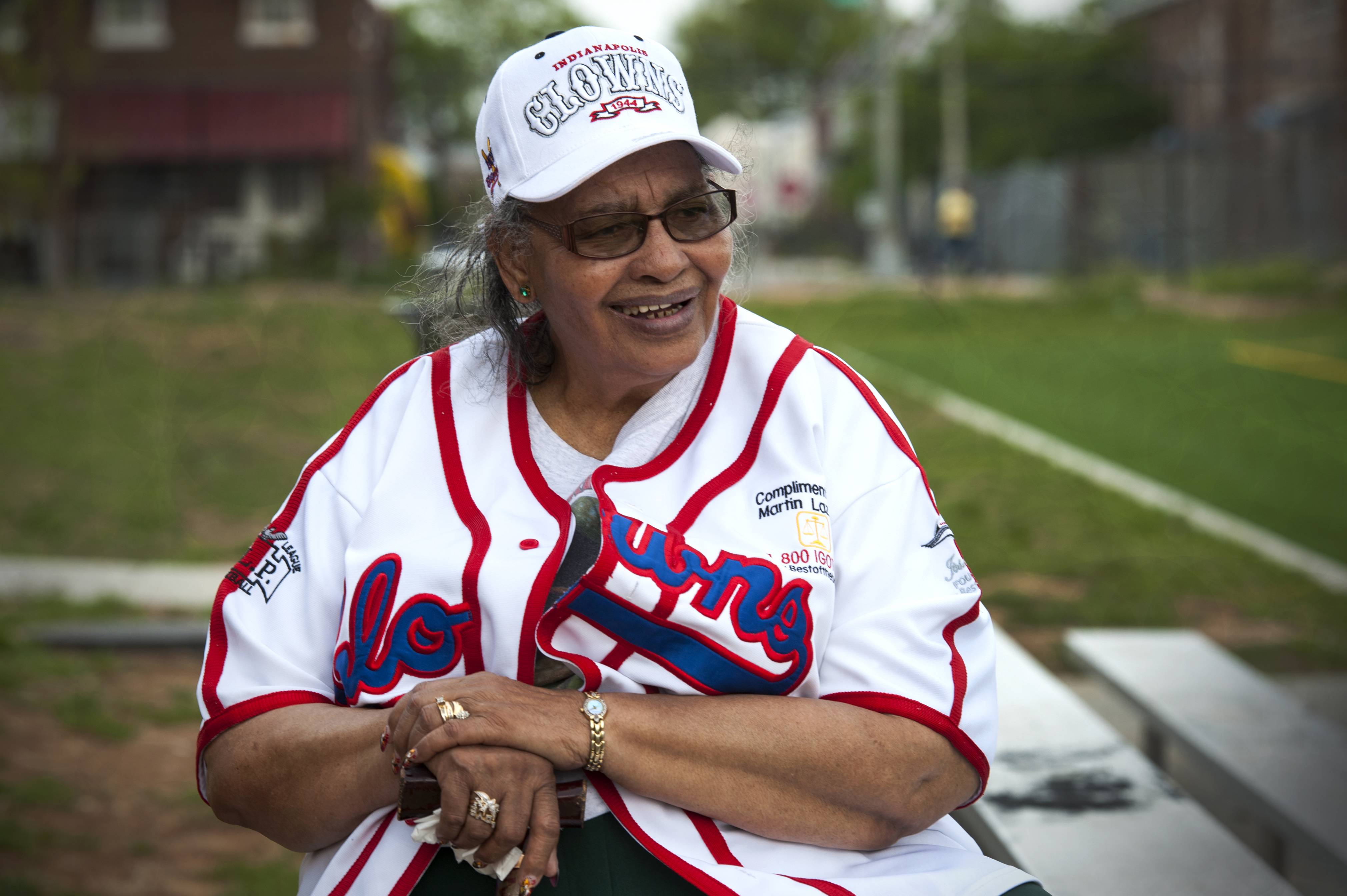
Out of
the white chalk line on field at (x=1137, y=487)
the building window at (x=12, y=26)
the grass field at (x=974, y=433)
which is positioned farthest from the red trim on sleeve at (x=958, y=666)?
the building window at (x=12, y=26)

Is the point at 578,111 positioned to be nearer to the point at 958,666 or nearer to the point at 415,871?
the point at 958,666

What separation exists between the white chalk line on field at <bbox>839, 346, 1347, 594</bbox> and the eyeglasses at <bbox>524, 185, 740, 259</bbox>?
3984 mm

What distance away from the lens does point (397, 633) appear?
1.66 metres

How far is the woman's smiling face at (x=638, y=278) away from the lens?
1.75 metres

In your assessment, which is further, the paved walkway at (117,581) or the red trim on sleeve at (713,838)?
the paved walkway at (117,581)

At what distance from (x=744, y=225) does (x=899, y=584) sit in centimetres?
71

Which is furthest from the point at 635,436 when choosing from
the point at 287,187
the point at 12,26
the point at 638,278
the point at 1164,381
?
the point at 287,187

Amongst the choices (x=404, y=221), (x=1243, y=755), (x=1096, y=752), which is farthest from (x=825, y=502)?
(x=404, y=221)

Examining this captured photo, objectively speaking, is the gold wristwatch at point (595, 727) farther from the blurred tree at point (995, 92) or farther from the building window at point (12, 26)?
the building window at point (12, 26)

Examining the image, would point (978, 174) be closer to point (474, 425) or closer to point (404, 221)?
point (404, 221)

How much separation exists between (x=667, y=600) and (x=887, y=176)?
16.3 metres

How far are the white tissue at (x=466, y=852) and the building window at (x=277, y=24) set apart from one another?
60.9ft

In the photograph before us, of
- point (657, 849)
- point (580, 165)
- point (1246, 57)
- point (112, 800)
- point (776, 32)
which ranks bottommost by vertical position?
Result: point (112, 800)

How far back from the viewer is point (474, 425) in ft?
6.02
